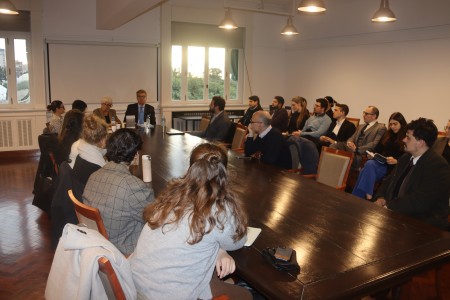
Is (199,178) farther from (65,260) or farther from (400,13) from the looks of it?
(400,13)

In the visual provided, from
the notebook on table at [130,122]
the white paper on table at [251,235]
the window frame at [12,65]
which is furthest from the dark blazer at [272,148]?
the window frame at [12,65]

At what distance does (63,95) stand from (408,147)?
21.6 feet

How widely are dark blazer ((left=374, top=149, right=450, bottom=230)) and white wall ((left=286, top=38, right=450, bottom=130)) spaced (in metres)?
4.09

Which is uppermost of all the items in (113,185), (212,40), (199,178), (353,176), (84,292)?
(212,40)

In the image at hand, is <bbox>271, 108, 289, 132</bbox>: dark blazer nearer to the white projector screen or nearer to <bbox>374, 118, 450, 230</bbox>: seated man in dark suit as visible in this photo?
the white projector screen

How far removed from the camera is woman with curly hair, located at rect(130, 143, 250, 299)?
1572 mm

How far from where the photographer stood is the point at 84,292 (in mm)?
1468

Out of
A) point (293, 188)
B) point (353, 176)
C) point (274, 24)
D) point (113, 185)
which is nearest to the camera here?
point (113, 185)

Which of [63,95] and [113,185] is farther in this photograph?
[63,95]

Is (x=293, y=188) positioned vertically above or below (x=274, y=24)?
below

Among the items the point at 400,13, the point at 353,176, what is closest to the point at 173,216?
the point at 353,176

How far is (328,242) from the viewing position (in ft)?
6.54

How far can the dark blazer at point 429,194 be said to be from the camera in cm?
274

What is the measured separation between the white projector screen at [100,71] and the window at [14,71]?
1.36 feet
